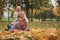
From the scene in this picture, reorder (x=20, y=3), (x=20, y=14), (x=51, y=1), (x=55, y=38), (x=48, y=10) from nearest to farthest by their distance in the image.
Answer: (x=55, y=38), (x=20, y=14), (x=20, y=3), (x=51, y=1), (x=48, y=10)

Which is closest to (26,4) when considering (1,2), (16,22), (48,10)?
(1,2)

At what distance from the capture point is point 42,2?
3450 centimetres

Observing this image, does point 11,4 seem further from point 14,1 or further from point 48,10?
point 48,10

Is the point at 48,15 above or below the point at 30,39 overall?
below

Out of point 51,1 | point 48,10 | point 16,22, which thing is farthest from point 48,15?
point 16,22

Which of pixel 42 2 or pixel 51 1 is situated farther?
pixel 51 1

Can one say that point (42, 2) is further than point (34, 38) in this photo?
Yes

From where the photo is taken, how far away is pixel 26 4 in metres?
34.6

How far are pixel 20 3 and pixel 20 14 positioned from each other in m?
24.2

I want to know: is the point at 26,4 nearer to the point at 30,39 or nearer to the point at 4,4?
the point at 4,4

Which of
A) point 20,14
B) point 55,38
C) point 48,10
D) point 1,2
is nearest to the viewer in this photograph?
point 55,38

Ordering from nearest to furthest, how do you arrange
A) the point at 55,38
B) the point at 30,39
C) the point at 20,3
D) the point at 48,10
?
the point at 30,39, the point at 55,38, the point at 20,3, the point at 48,10

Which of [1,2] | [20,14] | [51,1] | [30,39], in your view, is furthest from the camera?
[51,1]

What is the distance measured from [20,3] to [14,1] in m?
1.07
